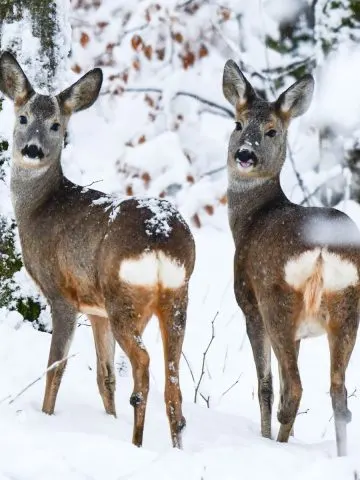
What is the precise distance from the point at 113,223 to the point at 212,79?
6.30 meters

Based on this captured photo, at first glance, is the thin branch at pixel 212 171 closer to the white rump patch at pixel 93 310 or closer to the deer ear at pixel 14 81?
the deer ear at pixel 14 81

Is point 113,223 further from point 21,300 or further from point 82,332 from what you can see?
point 82,332

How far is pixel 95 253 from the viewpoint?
545 centimetres

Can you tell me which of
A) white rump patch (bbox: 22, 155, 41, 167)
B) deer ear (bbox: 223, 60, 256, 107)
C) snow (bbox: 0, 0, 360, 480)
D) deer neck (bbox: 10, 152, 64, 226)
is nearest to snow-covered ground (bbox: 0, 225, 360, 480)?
snow (bbox: 0, 0, 360, 480)

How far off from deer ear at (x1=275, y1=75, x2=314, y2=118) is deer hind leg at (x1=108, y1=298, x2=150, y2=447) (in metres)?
1.99

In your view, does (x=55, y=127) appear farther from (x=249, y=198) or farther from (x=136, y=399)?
(x=136, y=399)

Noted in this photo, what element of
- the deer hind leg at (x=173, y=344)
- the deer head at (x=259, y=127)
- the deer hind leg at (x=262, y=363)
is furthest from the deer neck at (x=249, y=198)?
the deer hind leg at (x=173, y=344)

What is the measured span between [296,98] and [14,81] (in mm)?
1718

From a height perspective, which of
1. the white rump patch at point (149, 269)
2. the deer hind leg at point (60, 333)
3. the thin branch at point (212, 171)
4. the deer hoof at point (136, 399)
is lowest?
the deer hoof at point (136, 399)

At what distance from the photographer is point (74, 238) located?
5641 mm

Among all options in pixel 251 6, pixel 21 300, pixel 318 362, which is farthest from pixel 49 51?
pixel 251 6

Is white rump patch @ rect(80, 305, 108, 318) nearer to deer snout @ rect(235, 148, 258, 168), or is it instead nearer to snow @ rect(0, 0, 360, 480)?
snow @ rect(0, 0, 360, 480)

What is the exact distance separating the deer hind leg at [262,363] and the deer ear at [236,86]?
1.43 meters

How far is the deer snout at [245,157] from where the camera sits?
6.37 metres
